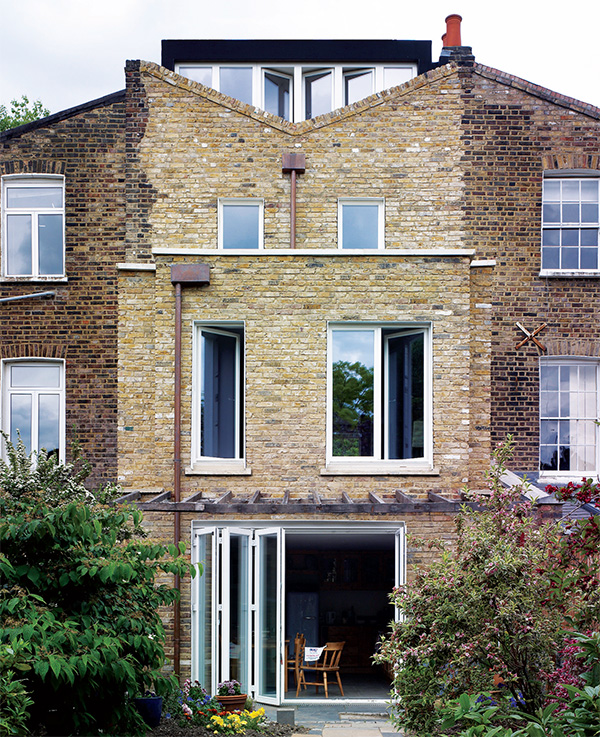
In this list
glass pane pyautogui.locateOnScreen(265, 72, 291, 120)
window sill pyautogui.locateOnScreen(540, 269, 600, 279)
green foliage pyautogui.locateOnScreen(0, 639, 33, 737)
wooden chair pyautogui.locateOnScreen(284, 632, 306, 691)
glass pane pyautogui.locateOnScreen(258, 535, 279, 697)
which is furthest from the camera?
glass pane pyautogui.locateOnScreen(265, 72, 291, 120)

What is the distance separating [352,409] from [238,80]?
9454 millimetres

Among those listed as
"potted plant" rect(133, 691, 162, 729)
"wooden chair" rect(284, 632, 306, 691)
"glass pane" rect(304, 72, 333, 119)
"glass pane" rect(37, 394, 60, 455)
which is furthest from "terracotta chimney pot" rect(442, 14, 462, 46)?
"potted plant" rect(133, 691, 162, 729)

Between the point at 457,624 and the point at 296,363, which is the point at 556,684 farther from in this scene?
the point at 296,363

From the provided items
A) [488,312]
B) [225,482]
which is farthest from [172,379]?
[488,312]

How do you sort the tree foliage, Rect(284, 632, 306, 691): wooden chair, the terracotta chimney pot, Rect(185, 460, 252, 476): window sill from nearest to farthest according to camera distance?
the tree foliage < Rect(185, 460, 252, 476): window sill < Rect(284, 632, 306, 691): wooden chair < the terracotta chimney pot

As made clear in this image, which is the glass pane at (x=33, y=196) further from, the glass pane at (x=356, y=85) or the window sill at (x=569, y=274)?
the window sill at (x=569, y=274)

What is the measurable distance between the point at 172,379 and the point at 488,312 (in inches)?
190

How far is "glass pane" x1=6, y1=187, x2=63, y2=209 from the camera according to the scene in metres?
13.1

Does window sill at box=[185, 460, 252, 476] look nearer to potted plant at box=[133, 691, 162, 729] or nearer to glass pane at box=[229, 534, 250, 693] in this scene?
glass pane at box=[229, 534, 250, 693]

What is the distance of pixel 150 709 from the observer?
9.02m

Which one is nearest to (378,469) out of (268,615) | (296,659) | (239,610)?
(268,615)

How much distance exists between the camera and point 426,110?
12844mm

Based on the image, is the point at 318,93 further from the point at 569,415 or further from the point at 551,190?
the point at 569,415

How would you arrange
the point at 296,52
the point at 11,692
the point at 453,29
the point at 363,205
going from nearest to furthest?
the point at 11,692 → the point at 363,205 → the point at 453,29 → the point at 296,52
